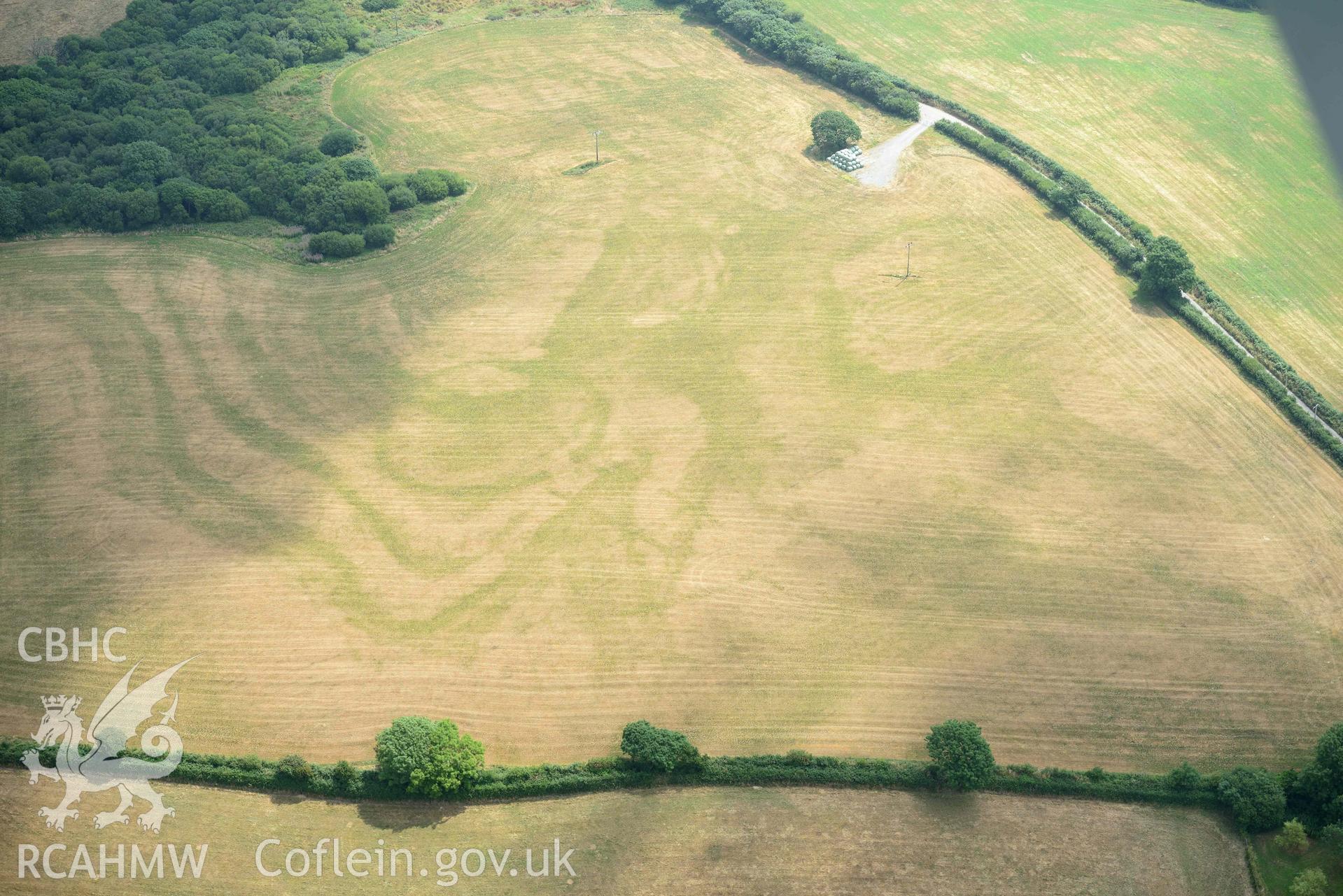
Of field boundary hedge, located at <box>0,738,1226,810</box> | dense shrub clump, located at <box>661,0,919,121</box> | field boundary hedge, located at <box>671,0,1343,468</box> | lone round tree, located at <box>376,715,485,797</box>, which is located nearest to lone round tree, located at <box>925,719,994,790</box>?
field boundary hedge, located at <box>0,738,1226,810</box>

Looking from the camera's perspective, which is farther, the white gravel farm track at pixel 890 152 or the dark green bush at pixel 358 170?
the white gravel farm track at pixel 890 152

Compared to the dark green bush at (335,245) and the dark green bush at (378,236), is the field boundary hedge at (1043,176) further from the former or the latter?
the dark green bush at (335,245)

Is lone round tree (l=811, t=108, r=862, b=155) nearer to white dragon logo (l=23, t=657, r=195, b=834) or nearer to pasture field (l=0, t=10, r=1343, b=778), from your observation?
pasture field (l=0, t=10, r=1343, b=778)

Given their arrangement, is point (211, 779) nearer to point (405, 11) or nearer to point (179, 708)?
point (179, 708)

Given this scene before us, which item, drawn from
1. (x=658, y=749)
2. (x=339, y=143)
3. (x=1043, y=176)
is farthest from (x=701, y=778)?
(x=339, y=143)

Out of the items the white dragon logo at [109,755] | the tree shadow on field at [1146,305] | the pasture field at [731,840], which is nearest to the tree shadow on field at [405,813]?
the pasture field at [731,840]

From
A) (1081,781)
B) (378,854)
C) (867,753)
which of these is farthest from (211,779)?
(1081,781)
